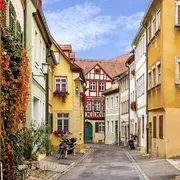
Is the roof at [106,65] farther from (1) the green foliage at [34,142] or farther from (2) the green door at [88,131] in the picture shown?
(1) the green foliage at [34,142]

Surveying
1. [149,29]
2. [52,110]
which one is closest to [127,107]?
[52,110]

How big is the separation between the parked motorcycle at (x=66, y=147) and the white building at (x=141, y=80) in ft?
17.2

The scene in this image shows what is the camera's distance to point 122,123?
168ft

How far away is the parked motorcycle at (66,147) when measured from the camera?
83.4ft

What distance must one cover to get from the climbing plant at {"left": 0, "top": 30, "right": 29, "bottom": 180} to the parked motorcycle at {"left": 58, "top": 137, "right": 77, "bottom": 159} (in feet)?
43.8

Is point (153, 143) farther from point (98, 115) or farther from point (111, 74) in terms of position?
point (111, 74)

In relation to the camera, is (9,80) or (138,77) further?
(138,77)

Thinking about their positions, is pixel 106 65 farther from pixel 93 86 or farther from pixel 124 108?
pixel 124 108

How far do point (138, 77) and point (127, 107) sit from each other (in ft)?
39.8

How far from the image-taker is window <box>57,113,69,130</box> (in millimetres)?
34219

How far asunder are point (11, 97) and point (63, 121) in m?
23.2

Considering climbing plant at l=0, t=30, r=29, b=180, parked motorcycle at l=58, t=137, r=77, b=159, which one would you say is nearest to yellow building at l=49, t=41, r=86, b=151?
parked motorcycle at l=58, t=137, r=77, b=159

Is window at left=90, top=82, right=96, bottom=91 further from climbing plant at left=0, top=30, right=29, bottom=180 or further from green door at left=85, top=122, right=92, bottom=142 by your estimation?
climbing plant at left=0, top=30, right=29, bottom=180

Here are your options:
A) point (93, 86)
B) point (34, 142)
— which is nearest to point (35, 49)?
point (34, 142)
